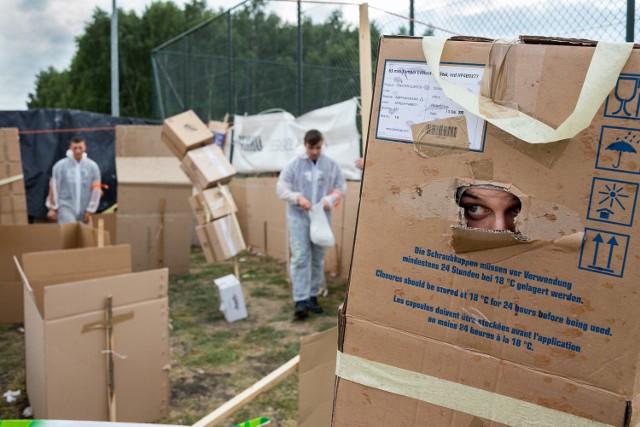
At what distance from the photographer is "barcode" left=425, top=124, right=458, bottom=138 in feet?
3.56

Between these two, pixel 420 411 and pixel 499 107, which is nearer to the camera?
pixel 499 107

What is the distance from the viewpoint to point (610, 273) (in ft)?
3.15

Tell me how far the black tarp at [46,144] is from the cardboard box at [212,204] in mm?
3324

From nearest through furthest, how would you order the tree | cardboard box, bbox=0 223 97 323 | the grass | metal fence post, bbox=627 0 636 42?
the grass → metal fence post, bbox=627 0 636 42 → cardboard box, bbox=0 223 97 323 → the tree

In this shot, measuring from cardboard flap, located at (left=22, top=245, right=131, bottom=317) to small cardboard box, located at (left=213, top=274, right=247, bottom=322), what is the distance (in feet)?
5.53

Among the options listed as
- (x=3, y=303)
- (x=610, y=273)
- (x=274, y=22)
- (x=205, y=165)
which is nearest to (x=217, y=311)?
(x=205, y=165)

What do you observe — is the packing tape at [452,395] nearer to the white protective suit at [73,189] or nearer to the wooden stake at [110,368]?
the wooden stake at [110,368]

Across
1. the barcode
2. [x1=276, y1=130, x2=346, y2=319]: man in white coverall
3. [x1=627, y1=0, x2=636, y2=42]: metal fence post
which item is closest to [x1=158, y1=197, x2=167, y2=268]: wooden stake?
[x1=276, y1=130, x2=346, y2=319]: man in white coverall

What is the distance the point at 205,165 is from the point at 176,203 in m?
1.22

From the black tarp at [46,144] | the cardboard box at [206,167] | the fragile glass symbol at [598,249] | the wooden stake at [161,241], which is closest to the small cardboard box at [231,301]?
the cardboard box at [206,167]

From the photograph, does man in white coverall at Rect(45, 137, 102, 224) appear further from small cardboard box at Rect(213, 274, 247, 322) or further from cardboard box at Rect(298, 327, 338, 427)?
cardboard box at Rect(298, 327, 338, 427)

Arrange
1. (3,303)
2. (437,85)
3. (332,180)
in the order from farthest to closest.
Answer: (332,180) < (3,303) < (437,85)

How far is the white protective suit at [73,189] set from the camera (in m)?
6.11

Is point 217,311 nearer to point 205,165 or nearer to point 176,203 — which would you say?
point 205,165
